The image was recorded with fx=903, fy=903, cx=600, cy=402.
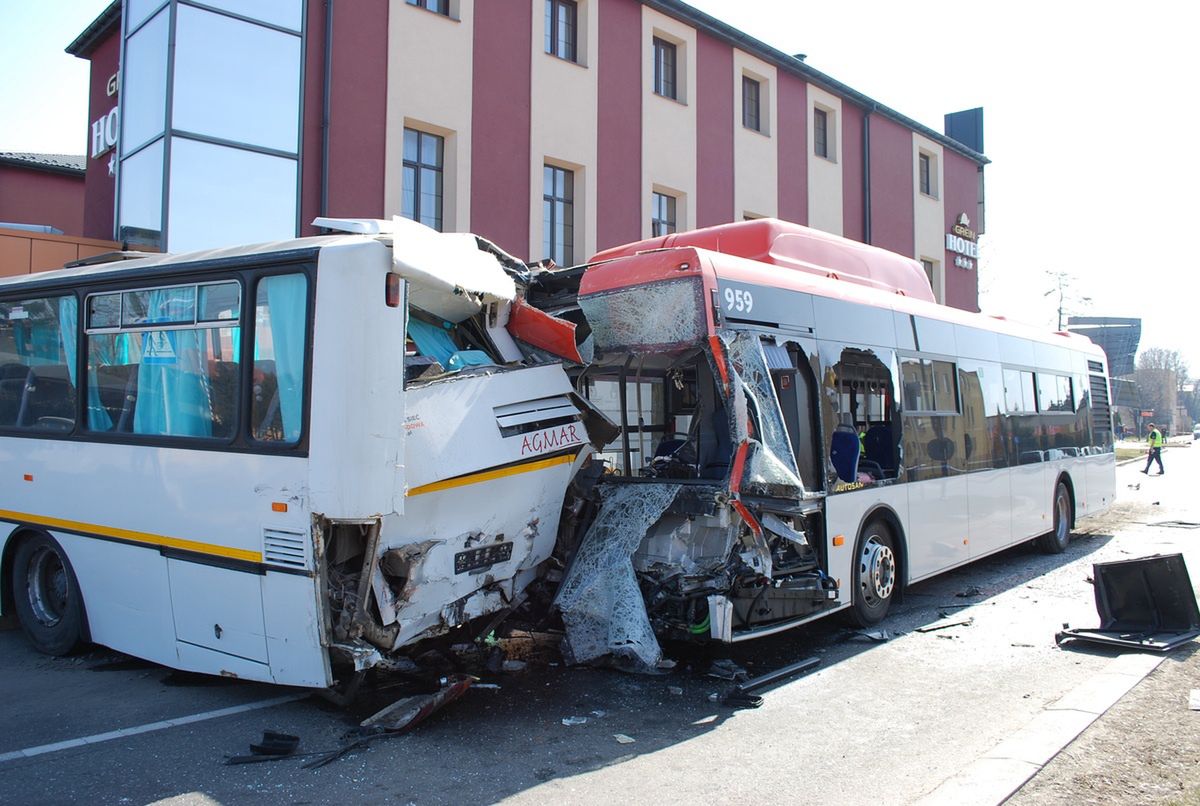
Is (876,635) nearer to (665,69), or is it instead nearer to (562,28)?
(562,28)

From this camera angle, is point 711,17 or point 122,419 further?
point 711,17

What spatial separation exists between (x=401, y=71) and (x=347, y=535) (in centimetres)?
1132

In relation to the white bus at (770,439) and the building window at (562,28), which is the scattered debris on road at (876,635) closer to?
the white bus at (770,439)

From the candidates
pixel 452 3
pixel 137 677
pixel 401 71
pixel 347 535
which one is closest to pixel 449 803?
pixel 347 535

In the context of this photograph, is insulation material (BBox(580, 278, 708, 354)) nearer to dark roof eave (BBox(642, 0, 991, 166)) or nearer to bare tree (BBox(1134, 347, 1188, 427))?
dark roof eave (BBox(642, 0, 991, 166))

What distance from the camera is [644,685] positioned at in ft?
21.0

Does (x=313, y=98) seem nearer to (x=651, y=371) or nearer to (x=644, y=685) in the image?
(x=651, y=371)

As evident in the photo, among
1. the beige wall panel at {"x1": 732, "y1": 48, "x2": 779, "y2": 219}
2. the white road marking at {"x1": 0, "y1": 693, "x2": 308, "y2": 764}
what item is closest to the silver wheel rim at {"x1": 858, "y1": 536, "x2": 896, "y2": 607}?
the white road marking at {"x1": 0, "y1": 693, "x2": 308, "y2": 764}

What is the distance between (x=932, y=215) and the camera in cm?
2861

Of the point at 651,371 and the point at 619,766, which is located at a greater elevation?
the point at 651,371

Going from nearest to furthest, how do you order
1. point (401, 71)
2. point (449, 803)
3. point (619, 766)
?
1. point (449, 803)
2. point (619, 766)
3. point (401, 71)

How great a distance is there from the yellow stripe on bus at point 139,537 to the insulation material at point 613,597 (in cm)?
215

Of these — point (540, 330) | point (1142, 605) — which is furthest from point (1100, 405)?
point (540, 330)


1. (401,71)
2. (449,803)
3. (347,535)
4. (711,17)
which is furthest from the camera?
(711,17)
